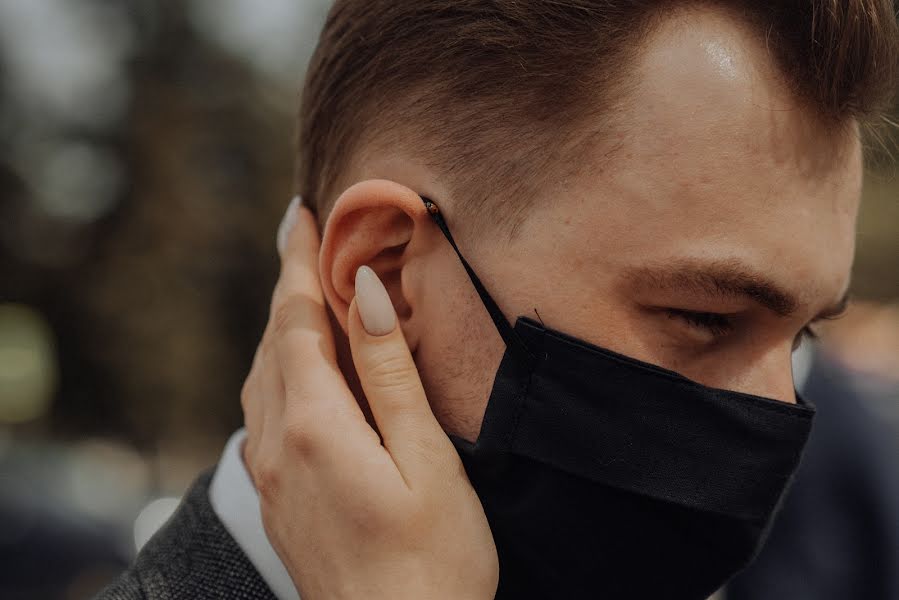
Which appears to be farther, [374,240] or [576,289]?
[374,240]

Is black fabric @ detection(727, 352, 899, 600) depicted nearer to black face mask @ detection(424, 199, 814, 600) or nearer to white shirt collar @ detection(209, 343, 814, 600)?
black face mask @ detection(424, 199, 814, 600)

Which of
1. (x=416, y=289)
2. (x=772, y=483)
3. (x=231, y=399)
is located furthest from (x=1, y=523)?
(x=231, y=399)

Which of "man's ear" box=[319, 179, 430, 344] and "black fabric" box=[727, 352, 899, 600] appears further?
"black fabric" box=[727, 352, 899, 600]

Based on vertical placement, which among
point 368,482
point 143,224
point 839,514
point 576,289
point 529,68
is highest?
point 529,68

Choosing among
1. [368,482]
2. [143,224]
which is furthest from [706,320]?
[143,224]

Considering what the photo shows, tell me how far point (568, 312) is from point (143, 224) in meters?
15.7

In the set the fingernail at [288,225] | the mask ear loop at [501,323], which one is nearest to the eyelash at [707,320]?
the mask ear loop at [501,323]

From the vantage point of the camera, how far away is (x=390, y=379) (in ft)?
5.98

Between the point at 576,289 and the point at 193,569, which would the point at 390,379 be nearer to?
the point at 576,289

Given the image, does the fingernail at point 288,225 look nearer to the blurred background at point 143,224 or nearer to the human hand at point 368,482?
the human hand at point 368,482

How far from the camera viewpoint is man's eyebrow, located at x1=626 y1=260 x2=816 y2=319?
5.63 feet

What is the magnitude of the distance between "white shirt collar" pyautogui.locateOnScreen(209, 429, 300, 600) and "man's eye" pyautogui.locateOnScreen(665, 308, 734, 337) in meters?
1.01

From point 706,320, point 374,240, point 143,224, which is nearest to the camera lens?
point 706,320

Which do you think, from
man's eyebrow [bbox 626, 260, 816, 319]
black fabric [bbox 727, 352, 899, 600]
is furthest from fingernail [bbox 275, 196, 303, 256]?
black fabric [bbox 727, 352, 899, 600]
